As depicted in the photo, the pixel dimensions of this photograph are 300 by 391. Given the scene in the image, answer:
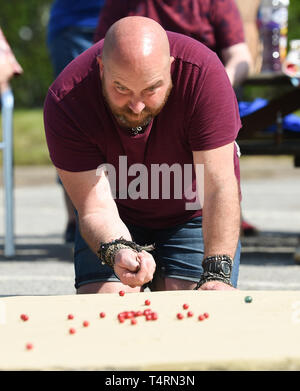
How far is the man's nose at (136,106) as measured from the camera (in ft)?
10.3

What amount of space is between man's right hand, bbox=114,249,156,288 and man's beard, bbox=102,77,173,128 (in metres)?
0.48

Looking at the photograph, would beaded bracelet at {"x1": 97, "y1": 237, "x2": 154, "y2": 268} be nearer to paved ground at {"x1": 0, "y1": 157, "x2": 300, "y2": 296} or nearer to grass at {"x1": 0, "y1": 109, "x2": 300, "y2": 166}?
paved ground at {"x1": 0, "y1": 157, "x2": 300, "y2": 296}

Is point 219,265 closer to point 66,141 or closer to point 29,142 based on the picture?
point 66,141

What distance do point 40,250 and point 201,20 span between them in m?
2.30

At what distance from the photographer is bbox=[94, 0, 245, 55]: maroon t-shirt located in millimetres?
4914

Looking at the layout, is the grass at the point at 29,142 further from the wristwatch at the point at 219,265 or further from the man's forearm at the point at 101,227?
the wristwatch at the point at 219,265

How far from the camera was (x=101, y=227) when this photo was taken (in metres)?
3.47

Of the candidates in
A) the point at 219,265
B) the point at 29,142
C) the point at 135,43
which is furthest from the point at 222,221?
the point at 29,142

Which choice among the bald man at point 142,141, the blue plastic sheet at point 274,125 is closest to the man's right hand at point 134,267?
the bald man at point 142,141

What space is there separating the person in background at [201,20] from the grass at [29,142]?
411 inches

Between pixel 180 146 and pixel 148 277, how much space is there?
737mm

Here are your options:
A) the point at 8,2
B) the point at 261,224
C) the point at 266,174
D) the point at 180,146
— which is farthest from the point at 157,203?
the point at 8,2

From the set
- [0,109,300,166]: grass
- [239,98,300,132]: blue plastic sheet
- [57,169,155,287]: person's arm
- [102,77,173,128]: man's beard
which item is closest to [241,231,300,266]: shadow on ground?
[239,98,300,132]: blue plastic sheet
